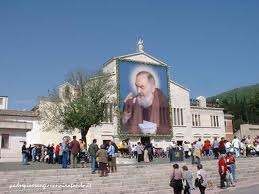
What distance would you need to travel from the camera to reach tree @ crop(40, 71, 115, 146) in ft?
112

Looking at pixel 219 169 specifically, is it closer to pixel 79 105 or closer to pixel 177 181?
pixel 177 181

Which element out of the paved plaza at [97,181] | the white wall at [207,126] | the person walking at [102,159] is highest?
the white wall at [207,126]

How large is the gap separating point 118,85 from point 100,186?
30.4 m

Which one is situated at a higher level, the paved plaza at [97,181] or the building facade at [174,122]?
the building facade at [174,122]

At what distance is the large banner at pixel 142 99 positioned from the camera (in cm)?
4688

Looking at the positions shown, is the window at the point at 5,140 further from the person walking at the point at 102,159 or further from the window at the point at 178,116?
the window at the point at 178,116

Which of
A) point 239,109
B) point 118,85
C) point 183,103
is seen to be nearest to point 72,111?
point 118,85

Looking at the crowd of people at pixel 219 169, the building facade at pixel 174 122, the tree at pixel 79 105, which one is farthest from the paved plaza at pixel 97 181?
the building facade at pixel 174 122

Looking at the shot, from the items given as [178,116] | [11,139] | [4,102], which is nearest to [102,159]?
[11,139]

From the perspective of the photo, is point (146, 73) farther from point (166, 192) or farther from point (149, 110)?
point (166, 192)

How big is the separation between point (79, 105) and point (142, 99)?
1453cm

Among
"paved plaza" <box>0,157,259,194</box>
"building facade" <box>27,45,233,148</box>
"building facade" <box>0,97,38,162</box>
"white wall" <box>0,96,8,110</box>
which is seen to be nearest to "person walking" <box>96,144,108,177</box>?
"paved plaza" <box>0,157,259,194</box>

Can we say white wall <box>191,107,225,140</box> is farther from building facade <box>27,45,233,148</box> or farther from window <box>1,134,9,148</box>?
window <box>1,134,9,148</box>

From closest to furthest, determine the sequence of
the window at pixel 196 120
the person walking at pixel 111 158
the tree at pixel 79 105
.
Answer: the person walking at pixel 111 158 → the tree at pixel 79 105 → the window at pixel 196 120
